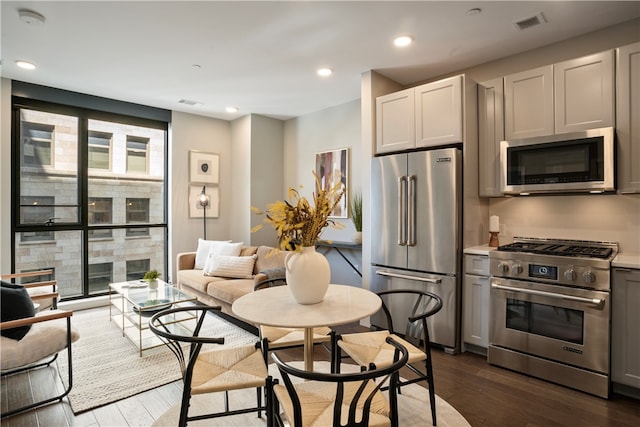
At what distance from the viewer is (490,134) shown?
316 cm

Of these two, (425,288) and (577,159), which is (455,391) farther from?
(577,159)

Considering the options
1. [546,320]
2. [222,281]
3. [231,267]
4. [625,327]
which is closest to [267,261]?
[231,267]

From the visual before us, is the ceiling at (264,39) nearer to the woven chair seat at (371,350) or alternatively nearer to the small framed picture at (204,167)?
the small framed picture at (204,167)

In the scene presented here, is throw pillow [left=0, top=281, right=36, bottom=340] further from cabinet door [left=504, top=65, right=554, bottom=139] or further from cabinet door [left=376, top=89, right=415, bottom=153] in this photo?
cabinet door [left=504, top=65, right=554, bottom=139]

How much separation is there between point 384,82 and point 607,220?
2.47 m

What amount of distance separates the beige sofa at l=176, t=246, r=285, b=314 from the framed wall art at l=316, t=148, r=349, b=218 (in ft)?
3.54

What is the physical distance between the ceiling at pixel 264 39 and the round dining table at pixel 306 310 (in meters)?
2.05

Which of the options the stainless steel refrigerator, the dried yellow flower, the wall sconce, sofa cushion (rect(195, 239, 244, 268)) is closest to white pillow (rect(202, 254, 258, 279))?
sofa cushion (rect(195, 239, 244, 268))

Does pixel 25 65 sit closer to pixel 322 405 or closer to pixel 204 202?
pixel 204 202

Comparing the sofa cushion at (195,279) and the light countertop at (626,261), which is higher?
the light countertop at (626,261)

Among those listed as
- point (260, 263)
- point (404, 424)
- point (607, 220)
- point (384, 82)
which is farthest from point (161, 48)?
point (607, 220)

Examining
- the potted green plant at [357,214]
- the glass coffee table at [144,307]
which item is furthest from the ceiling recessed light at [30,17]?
the potted green plant at [357,214]

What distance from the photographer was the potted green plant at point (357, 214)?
159 inches

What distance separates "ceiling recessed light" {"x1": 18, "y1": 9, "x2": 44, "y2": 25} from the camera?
99.1 inches
